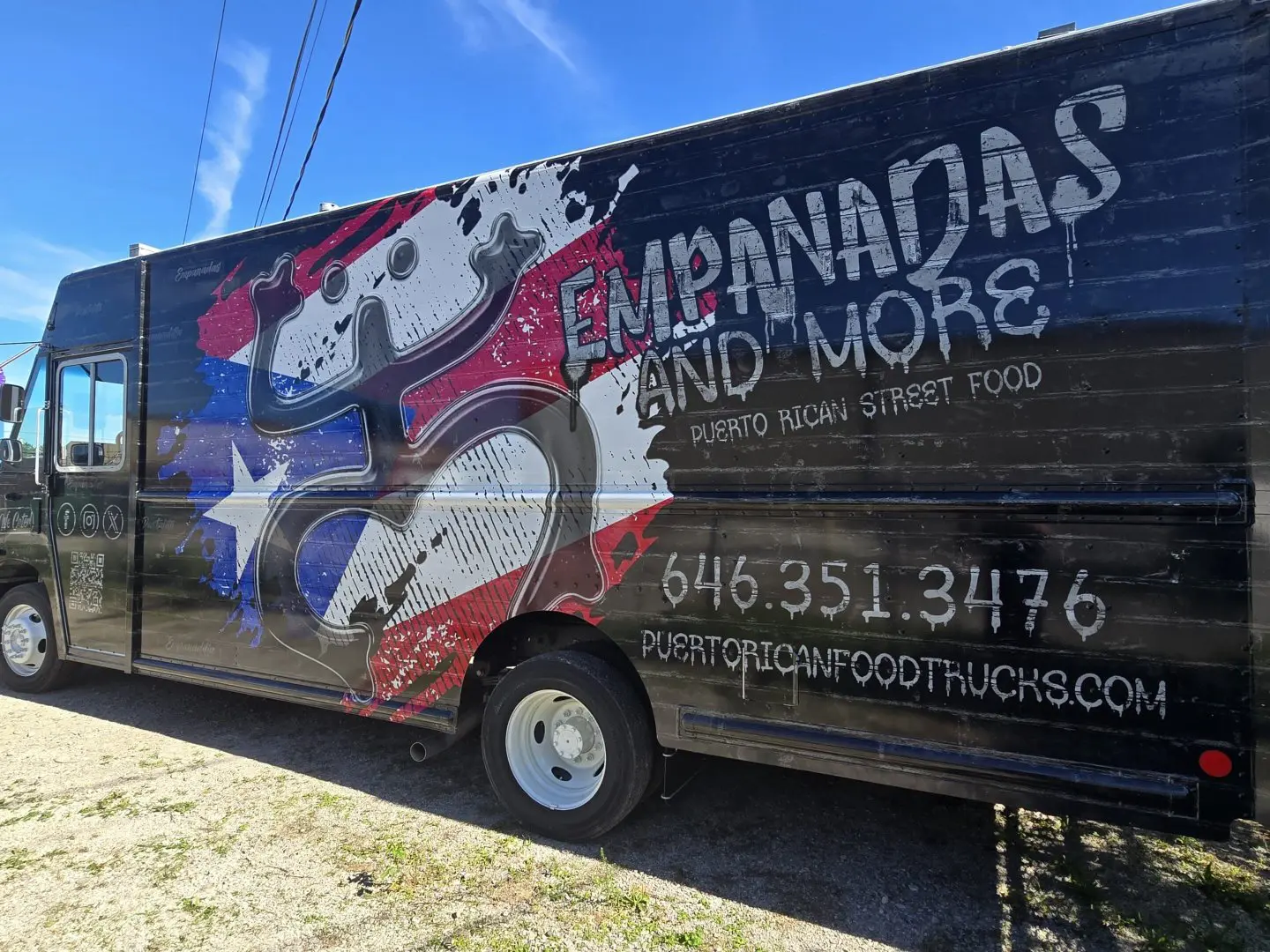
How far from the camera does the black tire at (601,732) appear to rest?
3566 millimetres

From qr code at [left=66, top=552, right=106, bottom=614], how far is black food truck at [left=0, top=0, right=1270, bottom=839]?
138 centimetres

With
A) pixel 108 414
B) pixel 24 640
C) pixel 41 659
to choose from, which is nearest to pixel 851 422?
pixel 108 414

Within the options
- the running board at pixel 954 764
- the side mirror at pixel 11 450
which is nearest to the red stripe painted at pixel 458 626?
the running board at pixel 954 764

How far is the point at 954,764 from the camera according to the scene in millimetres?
2896

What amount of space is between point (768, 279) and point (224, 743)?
4.65 m

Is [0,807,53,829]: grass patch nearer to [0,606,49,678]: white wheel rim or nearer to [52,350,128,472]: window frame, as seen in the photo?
[52,350,128,472]: window frame

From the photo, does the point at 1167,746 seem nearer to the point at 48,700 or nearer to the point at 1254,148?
the point at 1254,148

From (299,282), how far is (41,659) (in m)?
4.25

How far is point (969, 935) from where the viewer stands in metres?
2.93

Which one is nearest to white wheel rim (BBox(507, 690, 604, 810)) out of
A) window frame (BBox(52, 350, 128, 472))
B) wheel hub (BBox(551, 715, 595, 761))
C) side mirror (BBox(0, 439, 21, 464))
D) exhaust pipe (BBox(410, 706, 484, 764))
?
wheel hub (BBox(551, 715, 595, 761))

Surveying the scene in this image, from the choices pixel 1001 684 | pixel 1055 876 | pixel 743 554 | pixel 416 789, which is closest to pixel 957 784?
pixel 1001 684

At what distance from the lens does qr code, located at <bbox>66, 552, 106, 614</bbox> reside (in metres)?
5.61

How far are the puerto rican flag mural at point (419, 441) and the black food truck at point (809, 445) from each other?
0.02m

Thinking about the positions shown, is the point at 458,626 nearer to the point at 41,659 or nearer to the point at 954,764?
the point at 954,764
